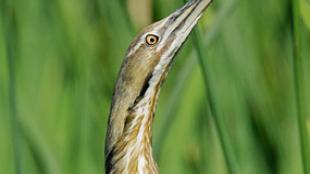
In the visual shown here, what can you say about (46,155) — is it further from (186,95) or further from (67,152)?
(186,95)

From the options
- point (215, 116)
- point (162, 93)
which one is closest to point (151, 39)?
point (215, 116)

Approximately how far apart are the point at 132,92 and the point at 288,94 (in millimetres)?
858

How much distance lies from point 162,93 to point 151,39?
86 cm

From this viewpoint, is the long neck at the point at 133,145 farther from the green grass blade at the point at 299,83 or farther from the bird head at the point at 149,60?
the green grass blade at the point at 299,83

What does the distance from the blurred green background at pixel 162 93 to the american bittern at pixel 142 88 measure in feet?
1.19

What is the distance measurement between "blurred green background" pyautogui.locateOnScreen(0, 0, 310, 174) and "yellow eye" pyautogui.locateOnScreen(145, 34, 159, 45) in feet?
1.39

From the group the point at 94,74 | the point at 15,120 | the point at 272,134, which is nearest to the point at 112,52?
the point at 94,74

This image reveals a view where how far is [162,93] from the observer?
8.74 feet

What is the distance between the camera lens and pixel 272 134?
2.49 meters

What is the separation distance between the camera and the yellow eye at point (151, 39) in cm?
180

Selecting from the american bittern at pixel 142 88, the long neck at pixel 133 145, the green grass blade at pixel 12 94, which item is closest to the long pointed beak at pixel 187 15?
the american bittern at pixel 142 88

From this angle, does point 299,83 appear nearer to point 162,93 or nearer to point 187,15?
point 187,15

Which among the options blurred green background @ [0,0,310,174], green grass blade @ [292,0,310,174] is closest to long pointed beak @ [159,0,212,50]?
green grass blade @ [292,0,310,174]

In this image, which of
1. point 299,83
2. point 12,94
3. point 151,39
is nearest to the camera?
point 299,83
